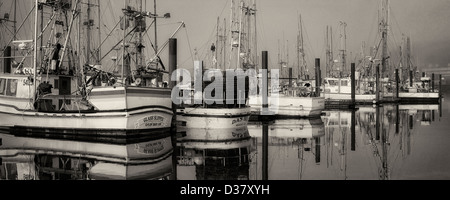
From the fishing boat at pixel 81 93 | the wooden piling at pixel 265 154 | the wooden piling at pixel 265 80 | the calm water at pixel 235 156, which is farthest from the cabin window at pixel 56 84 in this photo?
the wooden piling at pixel 265 80

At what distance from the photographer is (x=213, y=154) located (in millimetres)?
18812

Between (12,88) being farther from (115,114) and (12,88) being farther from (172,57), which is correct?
→ (172,57)

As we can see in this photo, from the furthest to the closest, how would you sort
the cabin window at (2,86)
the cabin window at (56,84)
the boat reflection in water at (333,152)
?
1. the cabin window at (56,84)
2. the cabin window at (2,86)
3. the boat reflection in water at (333,152)

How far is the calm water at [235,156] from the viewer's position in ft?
47.2

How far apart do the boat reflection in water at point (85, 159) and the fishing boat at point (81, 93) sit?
1.44m

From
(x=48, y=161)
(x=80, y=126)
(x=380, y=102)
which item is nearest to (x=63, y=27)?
(x=80, y=126)

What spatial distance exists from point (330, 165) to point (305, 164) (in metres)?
0.95

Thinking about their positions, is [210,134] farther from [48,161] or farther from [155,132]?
[48,161]

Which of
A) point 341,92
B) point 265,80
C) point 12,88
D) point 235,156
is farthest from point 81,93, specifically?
point 341,92

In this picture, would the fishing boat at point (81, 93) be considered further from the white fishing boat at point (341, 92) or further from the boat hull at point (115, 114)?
the white fishing boat at point (341, 92)

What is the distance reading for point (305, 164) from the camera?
651 inches

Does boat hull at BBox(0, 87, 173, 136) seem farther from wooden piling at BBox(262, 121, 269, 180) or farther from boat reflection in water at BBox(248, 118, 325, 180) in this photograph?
wooden piling at BBox(262, 121, 269, 180)

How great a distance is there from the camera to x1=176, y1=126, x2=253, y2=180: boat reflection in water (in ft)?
47.2

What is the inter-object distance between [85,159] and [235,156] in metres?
6.19
